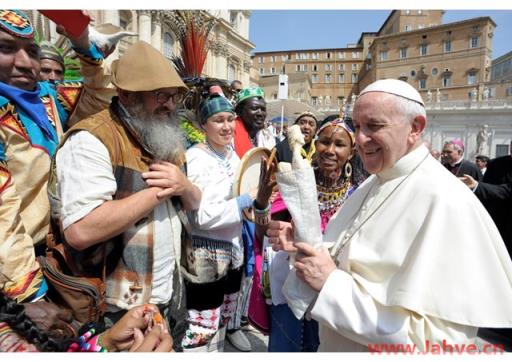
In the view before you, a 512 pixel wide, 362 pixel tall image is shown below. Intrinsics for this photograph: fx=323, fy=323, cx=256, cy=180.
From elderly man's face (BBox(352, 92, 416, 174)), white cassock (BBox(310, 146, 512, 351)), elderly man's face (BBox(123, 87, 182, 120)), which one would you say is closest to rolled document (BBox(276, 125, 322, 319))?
white cassock (BBox(310, 146, 512, 351))

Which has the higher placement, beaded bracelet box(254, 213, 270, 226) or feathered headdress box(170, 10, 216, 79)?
feathered headdress box(170, 10, 216, 79)

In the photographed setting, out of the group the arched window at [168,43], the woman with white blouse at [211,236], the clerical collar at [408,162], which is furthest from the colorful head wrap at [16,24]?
the arched window at [168,43]

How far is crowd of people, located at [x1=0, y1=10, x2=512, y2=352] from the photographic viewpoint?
1338mm

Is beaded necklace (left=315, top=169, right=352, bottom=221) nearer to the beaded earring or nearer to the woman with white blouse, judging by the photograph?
the beaded earring

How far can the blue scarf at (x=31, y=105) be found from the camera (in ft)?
5.78

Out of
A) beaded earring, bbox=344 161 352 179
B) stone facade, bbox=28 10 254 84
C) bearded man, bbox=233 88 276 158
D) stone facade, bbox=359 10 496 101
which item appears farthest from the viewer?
stone facade, bbox=359 10 496 101

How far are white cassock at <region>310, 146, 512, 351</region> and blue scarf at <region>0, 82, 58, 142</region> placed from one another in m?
1.84

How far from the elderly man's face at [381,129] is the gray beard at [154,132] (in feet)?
3.38

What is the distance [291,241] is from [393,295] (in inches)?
19.9

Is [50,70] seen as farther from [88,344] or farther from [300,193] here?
[300,193]

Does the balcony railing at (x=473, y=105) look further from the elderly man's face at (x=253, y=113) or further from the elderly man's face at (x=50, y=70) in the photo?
the elderly man's face at (x=50, y=70)

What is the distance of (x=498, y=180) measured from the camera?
4.28 meters

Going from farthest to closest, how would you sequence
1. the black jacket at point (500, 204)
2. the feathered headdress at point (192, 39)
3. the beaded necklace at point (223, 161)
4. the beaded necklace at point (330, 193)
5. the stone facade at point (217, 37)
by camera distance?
1. the stone facade at point (217, 37)
2. the feathered headdress at point (192, 39)
3. the black jacket at point (500, 204)
4. the beaded necklace at point (223, 161)
5. the beaded necklace at point (330, 193)

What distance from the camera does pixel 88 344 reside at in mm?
1429
